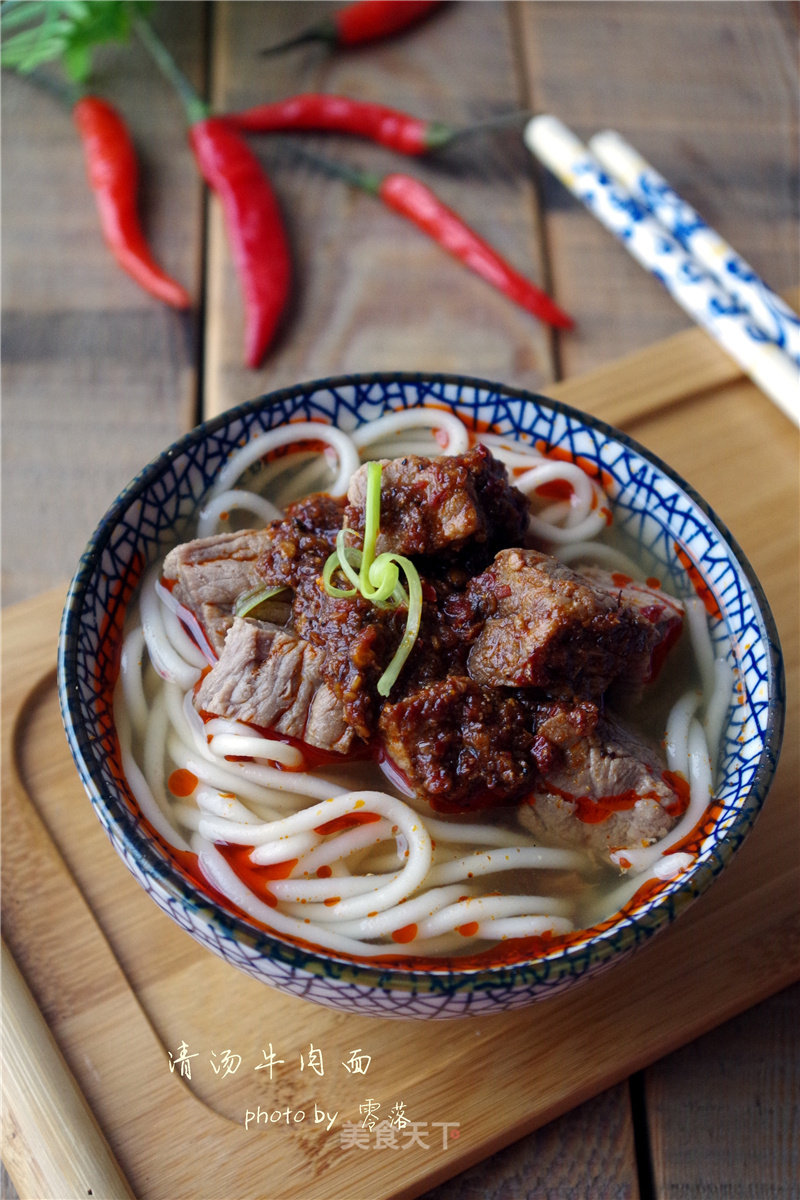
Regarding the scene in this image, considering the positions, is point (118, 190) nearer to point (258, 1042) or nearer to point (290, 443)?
point (290, 443)

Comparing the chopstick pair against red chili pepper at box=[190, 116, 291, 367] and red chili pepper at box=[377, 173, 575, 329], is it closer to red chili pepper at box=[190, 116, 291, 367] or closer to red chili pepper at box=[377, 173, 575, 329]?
red chili pepper at box=[377, 173, 575, 329]

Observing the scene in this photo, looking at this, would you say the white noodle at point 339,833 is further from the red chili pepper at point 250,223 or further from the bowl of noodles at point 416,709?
the red chili pepper at point 250,223

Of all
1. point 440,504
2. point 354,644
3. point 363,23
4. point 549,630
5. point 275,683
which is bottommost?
point 275,683

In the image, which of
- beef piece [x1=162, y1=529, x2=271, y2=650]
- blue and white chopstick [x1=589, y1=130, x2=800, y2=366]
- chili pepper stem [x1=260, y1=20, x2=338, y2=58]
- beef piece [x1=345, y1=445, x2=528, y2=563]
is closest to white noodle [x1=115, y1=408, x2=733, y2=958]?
beef piece [x1=162, y1=529, x2=271, y2=650]

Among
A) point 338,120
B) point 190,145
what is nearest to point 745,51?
point 338,120

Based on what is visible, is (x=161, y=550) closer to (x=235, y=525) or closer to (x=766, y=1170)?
(x=235, y=525)

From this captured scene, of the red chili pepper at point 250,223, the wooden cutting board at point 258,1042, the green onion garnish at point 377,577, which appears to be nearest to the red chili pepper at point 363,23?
the red chili pepper at point 250,223

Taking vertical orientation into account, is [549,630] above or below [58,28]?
below

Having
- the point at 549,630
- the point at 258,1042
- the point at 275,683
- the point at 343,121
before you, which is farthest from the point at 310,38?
the point at 258,1042
